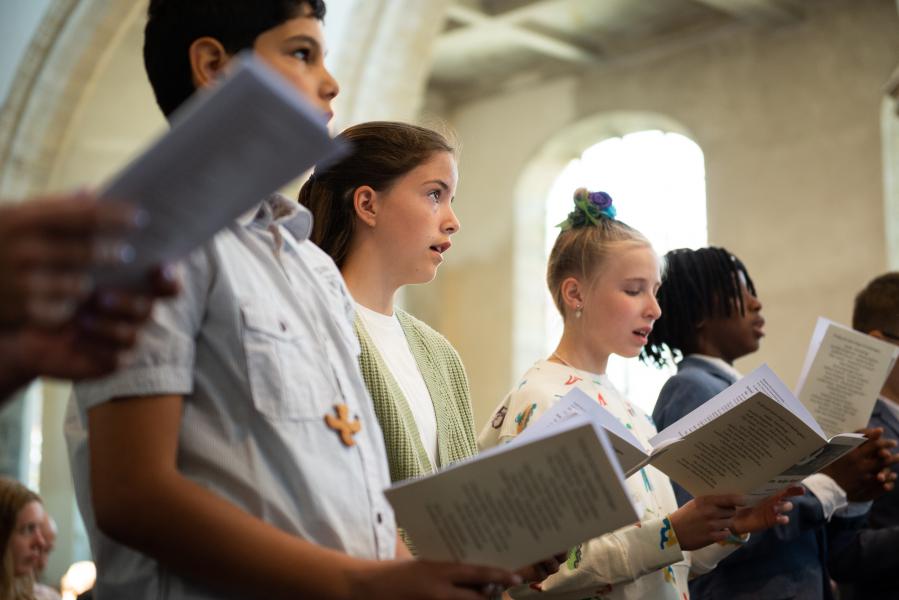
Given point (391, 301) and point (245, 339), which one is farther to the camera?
point (391, 301)

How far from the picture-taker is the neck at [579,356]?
2807 mm

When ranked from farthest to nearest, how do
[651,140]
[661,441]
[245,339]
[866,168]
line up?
[651,140] < [866,168] < [661,441] < [245,339]

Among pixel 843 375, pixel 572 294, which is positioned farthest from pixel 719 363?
pixel 572 294

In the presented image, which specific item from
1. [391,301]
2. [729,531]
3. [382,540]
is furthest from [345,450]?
[729,531]

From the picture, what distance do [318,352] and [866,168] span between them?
8.07 meters

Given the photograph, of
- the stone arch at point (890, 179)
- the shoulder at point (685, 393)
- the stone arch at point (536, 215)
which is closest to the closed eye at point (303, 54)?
the shoulder at point (685, 393)

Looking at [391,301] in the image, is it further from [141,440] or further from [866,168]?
[866,168]

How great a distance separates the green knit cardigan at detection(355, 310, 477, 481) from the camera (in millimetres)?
2053

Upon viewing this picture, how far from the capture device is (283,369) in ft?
4.73

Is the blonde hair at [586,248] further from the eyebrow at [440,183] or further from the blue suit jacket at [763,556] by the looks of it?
the eyebrow at [440,183]

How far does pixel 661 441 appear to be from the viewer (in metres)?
2.35

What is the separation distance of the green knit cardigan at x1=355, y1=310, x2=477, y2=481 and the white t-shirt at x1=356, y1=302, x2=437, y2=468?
1cm

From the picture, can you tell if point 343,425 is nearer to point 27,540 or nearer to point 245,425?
point 245,425

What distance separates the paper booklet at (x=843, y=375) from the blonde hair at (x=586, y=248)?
63 cm
